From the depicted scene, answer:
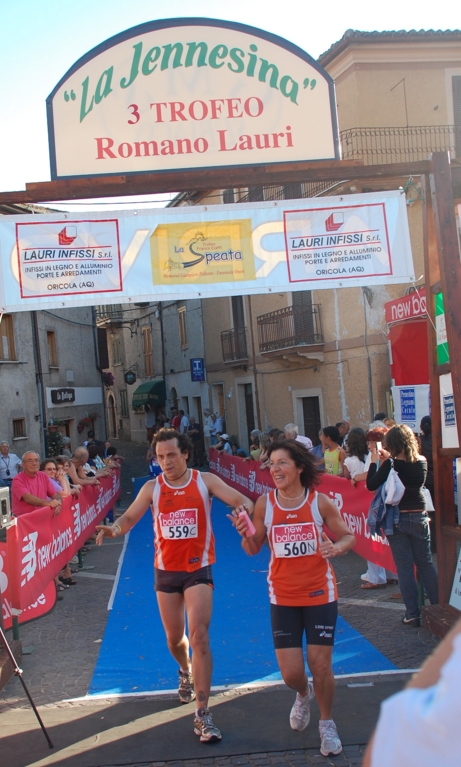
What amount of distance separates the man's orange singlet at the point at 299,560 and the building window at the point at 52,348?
22732mm

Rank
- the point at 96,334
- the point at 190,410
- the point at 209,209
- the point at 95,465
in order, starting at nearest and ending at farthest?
the point at 209,209 < the point at 95,465 < the point at 96,334 < the point at 190,410

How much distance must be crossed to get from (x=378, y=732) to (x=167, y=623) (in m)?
3.95

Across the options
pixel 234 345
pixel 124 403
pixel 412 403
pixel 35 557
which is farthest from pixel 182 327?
pixel 35 557

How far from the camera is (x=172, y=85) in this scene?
19.3 feet

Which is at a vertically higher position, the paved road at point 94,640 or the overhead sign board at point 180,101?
the overhead sign board at point 180,101

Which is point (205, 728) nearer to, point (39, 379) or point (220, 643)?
point (220, 643)

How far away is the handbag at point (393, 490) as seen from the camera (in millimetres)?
6391

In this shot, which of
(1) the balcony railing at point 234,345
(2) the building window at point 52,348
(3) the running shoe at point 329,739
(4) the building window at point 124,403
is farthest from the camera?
(4) the building window at point 124,403

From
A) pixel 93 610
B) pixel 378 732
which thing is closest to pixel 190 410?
pixel 93 610

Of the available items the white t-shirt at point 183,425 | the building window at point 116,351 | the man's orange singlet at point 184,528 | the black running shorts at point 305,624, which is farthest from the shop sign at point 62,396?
the black running shorts at point 305,624

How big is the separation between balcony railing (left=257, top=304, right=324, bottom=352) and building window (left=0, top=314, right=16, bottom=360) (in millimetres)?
8157

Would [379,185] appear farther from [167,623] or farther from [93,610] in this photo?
[167,623]

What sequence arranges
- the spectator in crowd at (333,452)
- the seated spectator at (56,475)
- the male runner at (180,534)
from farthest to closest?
the spectator in crowd at (333,452), the seated spectator at (56,475), the male runner at (180,534)

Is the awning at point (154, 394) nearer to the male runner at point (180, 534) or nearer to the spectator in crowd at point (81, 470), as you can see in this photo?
the spectator in crowd at point (81, 470)
